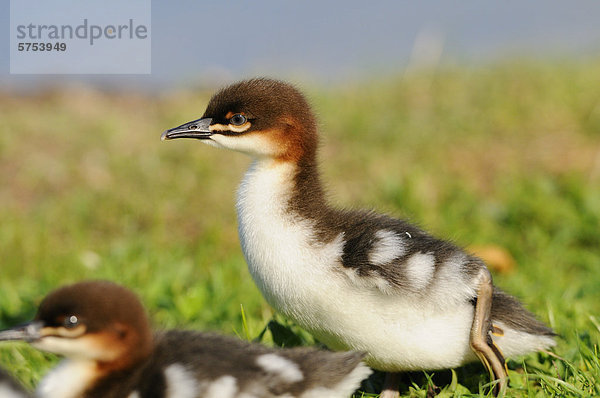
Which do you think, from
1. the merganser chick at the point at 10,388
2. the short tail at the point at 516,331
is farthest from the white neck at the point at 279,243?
the merganser chick at the point at 10,388

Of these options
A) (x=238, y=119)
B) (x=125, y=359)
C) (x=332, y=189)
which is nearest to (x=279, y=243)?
(x=238, y=119)

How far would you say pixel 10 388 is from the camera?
293 centimetres

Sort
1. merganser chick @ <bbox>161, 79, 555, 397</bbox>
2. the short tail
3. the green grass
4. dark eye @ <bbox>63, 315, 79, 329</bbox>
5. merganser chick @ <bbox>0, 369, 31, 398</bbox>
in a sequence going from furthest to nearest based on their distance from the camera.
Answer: the green grass < the short tail < merganser chick @ <bbox>161, 79, 555, 397</bbox> < dark eye @ <bbox>63, 315, 79, 329</bbox> < merganser chick @ <bbox>0, 369, 31, 398</bbox>

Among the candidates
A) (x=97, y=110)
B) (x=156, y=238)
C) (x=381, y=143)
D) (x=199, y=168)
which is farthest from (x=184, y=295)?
(x=97, y=110)

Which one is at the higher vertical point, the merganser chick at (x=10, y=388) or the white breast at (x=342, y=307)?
the white breast at (x=342, y=307)

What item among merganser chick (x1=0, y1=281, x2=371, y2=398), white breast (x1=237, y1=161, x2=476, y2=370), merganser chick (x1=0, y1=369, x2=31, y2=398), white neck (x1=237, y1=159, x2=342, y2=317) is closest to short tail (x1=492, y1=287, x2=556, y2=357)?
white breast (x1=237, y1=161, x2=476, y2=370)

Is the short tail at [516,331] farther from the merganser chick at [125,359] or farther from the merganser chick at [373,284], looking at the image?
the merganser chick at [125,359]

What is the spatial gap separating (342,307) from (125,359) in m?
1.06

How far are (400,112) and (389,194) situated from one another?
1.96m

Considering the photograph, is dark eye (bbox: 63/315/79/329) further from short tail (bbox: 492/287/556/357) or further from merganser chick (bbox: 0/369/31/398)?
short tail (bbox: 492/287/556/357)

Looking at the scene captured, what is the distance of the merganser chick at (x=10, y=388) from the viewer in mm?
2908

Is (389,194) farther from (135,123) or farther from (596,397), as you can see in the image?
(596,397)

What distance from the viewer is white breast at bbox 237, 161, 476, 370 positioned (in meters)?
3.74

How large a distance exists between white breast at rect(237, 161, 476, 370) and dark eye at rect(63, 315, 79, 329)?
1.05 meters
